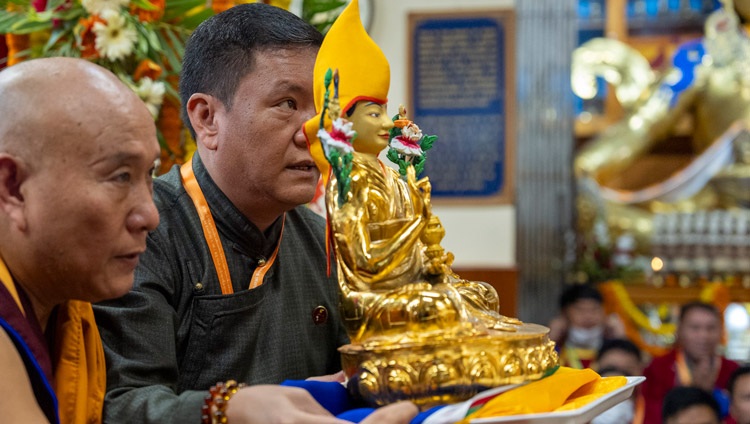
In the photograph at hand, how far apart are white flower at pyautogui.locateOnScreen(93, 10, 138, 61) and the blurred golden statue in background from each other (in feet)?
13.8

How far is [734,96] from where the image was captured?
634 cm

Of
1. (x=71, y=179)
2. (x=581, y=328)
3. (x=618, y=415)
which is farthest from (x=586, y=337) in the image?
(x=71, y=179)

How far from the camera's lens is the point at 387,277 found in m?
1.32

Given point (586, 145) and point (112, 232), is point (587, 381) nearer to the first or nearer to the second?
point (112, 232)

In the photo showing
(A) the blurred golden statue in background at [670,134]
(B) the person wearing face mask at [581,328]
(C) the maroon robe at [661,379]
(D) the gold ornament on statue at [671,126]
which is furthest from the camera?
(D) the gold ornament on statue at [671,126]

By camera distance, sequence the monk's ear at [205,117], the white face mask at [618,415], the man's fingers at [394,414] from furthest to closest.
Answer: the white face mask at [618,415] → the monk's ear at [205,117] → the man's fingers at [394,414]

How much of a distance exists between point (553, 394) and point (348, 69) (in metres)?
0.53

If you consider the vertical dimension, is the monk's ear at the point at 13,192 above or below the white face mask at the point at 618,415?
above

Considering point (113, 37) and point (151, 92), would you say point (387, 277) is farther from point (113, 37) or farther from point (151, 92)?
point (113, 37)

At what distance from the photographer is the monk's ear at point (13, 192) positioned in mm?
1221

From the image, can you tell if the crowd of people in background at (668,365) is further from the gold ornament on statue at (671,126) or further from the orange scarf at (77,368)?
the orange scarf at (77,368)

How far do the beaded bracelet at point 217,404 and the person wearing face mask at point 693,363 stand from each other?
3.28 m

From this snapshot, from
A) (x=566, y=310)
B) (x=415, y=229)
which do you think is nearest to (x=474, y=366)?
(x=415, y=229)

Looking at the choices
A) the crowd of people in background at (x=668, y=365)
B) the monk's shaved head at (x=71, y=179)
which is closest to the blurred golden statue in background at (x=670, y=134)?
the crowd of people in background at (x=668, y=365)
